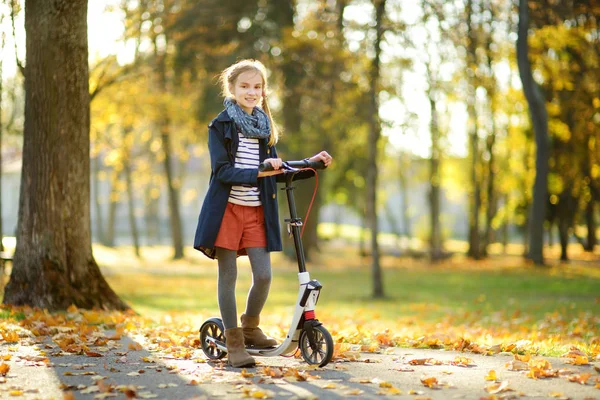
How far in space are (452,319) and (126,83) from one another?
14822mm

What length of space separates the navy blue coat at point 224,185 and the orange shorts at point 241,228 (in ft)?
0.18

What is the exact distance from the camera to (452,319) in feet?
41.7

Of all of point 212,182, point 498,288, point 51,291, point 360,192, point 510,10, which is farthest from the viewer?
point 360,192

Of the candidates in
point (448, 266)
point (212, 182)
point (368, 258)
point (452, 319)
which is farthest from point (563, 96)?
point (212, 182)

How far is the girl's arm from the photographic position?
551 cm

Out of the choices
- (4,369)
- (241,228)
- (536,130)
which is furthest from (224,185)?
(536,130)

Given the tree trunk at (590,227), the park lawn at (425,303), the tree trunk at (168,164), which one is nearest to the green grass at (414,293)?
the park lawn at (425,303)

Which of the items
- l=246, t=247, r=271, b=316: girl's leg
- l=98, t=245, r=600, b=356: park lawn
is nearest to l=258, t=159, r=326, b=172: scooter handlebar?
l=246, t=247, r=271, b=316: girl's leg

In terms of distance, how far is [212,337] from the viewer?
20.0 ft

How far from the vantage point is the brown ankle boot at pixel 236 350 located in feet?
18.7

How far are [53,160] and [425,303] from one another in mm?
8645

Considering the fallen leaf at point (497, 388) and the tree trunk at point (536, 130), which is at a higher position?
the tree trunk at point (536, 130)

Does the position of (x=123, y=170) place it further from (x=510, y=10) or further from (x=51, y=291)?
(x=51, y=291)

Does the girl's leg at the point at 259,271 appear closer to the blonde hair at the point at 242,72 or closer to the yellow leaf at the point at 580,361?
the blonde hair at the point at 242,72
